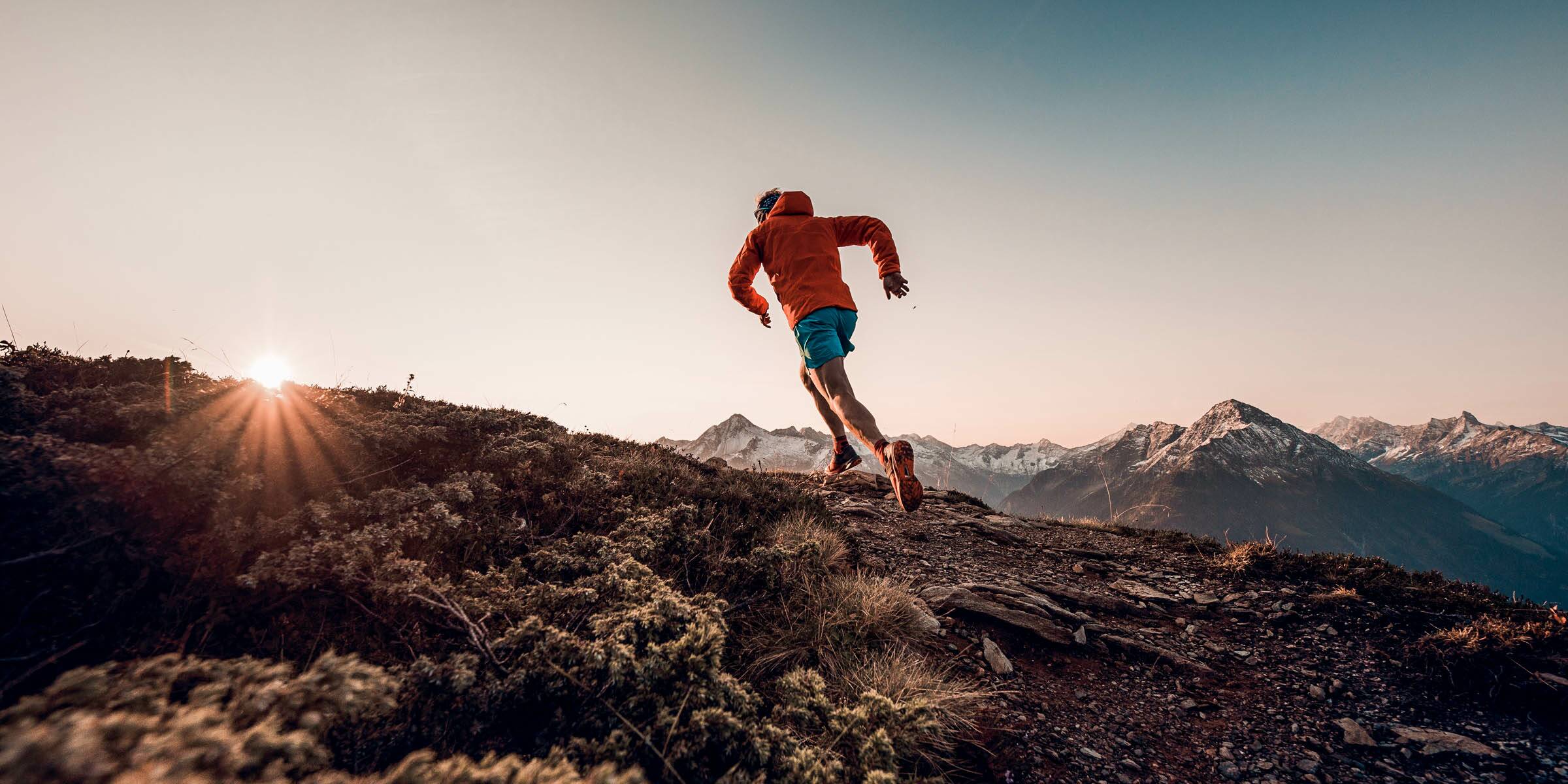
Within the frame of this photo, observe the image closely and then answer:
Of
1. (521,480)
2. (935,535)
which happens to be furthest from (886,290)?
(521,480)

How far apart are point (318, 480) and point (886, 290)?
5.60 metres

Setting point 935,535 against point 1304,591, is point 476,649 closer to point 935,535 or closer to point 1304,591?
point 935,535

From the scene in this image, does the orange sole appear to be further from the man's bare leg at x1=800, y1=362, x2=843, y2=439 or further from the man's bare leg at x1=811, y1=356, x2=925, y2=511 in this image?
the man's bare leg at x1=800, y1=362, x2=843, y2=439

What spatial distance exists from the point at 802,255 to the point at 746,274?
0.94 meters

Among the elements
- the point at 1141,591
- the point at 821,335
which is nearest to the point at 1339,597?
the point at 1141,591

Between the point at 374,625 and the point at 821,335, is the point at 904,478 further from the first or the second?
the point at 374,625

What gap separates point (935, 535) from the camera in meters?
6.74

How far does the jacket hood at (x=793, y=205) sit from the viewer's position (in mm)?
6793

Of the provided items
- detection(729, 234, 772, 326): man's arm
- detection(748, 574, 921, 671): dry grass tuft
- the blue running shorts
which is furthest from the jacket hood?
detection(748, 574, 921, 671): dry grass tuft

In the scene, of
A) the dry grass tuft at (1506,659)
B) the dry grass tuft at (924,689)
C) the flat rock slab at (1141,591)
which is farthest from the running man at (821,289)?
the dry grass tuft at (1506,659)

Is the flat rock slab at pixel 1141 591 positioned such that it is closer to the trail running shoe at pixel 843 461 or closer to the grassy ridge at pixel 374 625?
the grassy ridge at pixel 374 625

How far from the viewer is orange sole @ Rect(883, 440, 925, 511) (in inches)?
219

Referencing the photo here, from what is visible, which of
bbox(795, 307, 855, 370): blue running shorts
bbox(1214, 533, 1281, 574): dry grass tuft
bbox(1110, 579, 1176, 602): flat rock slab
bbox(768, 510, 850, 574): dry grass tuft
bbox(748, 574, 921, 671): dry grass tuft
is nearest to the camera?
A: bbox(748, 574, 921, 671): dry grass tuft

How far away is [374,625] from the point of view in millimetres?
2717
